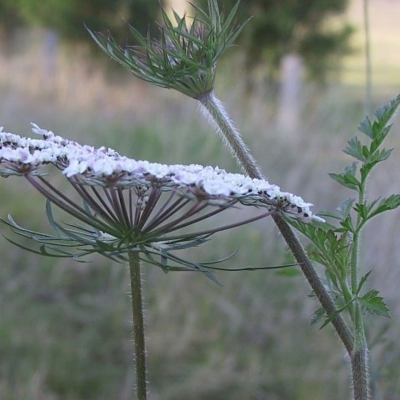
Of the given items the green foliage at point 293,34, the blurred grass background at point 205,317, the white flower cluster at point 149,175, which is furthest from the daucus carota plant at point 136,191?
the green foliage at point 293,34

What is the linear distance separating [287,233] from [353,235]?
0.29 feet

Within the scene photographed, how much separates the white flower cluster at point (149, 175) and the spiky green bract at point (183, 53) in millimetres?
137

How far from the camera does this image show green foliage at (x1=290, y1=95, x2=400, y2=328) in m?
0.85

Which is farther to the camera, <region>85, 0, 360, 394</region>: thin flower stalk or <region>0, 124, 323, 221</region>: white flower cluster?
<region>85, 0, 360, 394</region>: thin flower stalk

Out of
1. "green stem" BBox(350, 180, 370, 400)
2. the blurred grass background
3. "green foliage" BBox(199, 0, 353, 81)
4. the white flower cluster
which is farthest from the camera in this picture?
"green foliage" BBox(199, 0, 353, 81)

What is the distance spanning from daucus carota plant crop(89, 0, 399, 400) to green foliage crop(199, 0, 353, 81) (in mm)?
8300

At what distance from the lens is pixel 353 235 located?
0.86 meters

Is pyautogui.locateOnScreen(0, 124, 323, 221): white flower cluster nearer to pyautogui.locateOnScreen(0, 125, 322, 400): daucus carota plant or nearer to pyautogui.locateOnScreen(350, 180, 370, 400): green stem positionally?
pyautogui.locateOnScreen(0, 125, 322, 400): daucus carota plant

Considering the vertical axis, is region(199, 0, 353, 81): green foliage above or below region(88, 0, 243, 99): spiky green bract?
above

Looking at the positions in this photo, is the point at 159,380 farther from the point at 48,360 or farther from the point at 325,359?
the point at 325,359

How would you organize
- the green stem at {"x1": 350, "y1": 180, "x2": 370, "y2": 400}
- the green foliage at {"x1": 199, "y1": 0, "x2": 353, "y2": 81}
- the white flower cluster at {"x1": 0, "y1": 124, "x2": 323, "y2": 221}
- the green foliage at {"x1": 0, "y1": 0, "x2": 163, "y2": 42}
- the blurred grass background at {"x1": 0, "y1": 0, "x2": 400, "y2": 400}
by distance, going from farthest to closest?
1. the green foliage at {"x1": 0, "y1": 0, "x2": 163, "y2": 42}
2. the green foliage at {"x1": 199, "y1": 0, "x2": 353, "y2": 81}
3. the blurred grass background at {"x1": 0, "y1": 0, "x2": 400, "y2": 400}
4. the green stem at {"x1": 350, "y1": 180, "x2": 370, "y2": 400}
5. the white flower cluster at {"x1": 0, "y1": 124, "x2": 323, "y2": 221}

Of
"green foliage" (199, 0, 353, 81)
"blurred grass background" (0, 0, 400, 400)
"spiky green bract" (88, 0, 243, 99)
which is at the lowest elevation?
A: "spiky green bract" (88, 0, 243, 99)

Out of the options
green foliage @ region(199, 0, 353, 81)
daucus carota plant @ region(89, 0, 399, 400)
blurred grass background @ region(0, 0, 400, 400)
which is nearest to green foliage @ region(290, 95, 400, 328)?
daucus carota plant @ region(89, 0, 399, 400)

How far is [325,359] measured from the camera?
3010 mm
